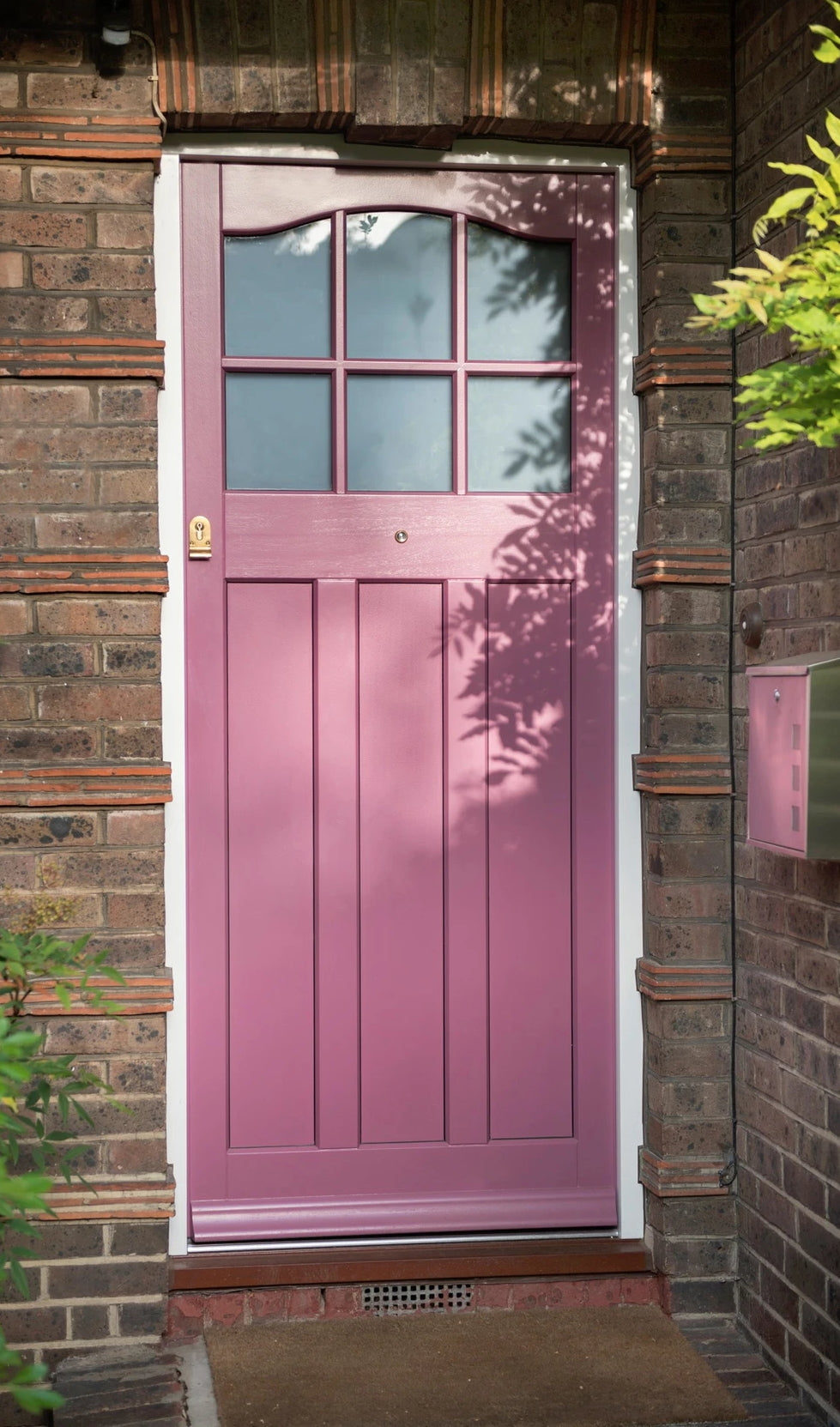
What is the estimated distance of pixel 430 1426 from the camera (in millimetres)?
2781

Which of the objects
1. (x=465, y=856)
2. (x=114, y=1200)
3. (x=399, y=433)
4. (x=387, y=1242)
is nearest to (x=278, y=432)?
(x=399, y=433)

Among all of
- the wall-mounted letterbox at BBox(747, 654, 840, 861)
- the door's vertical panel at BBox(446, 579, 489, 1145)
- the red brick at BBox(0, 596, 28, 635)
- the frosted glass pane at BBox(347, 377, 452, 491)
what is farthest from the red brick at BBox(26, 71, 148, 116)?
the wall-mounted letterbox at BBox(747, 654, 840, 861)

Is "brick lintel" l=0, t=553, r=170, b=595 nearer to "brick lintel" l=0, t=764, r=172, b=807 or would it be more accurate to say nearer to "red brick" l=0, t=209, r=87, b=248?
"brick lintel" l=0, t=764, r=172, b=807

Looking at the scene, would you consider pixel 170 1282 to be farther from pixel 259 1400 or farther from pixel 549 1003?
pixel 549 1003

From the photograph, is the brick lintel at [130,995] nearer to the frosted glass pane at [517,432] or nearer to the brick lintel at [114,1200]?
the brick lintel at [114,1200]

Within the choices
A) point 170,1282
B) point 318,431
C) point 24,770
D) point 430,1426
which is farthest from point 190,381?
point 430,1426

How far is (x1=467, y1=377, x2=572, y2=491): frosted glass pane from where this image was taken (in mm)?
3389

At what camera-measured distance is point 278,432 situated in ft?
10.9

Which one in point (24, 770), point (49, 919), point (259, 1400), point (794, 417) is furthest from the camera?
point (24, 770)

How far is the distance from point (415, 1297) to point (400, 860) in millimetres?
1015

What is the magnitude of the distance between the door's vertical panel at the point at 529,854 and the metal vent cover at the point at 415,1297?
37 centimetres

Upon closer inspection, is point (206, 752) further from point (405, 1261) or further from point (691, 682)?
point (405, 1261)

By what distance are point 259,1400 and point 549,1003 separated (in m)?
1.09

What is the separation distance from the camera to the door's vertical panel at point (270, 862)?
130 inches
